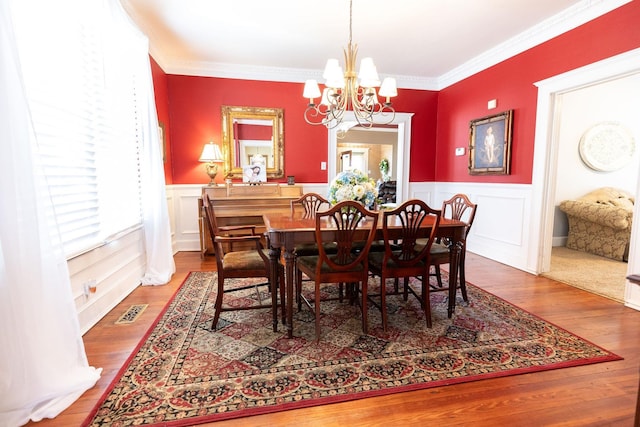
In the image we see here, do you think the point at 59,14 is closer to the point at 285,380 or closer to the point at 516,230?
the point at 285,380

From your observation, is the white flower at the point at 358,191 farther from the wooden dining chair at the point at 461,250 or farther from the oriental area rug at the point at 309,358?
the oriental area rug at the point at 309,358

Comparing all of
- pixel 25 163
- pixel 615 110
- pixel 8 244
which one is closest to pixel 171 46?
pixel 25 163

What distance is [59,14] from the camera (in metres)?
2.03

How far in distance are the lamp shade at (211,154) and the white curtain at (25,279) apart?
2858mm

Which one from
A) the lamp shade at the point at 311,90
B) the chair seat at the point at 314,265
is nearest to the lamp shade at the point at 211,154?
the lamp shade at the point at 311,90

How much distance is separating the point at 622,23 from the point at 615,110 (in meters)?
2.47

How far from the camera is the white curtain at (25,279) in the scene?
1.35 meters

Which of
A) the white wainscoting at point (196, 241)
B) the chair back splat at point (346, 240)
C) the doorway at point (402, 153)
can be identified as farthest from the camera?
the doorway at point (402, 153)

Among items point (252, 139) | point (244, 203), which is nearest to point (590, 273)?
point (244, 203)

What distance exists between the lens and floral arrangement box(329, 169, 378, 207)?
2414 mm

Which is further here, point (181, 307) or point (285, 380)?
point (181, 307)

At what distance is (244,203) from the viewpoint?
14.0 feet

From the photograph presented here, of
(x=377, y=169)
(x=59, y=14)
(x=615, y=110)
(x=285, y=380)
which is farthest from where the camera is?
(x=377, y=169)

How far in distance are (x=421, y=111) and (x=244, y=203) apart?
318cm
